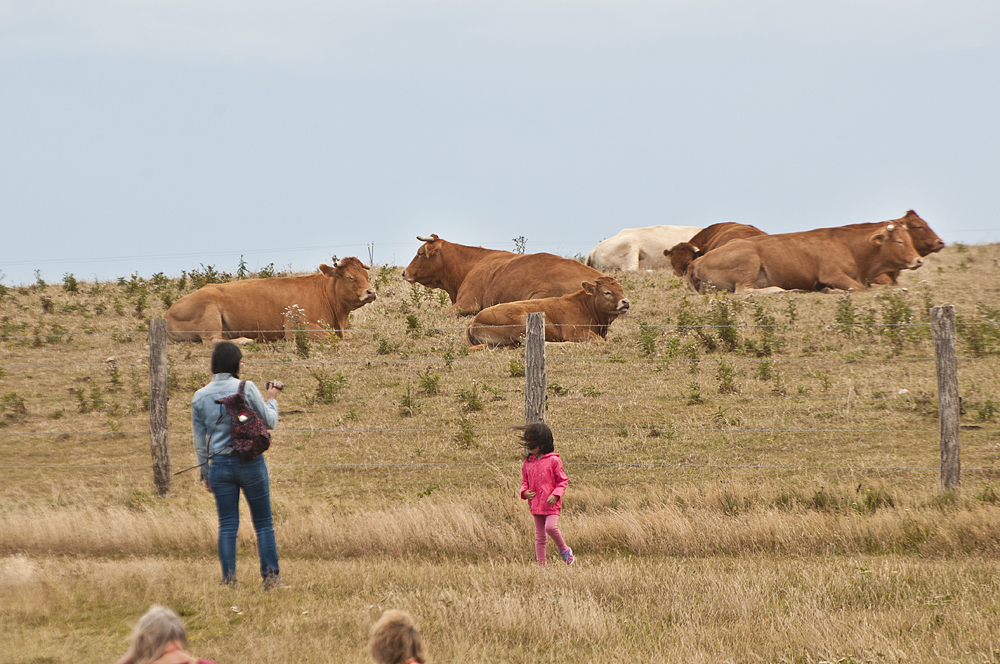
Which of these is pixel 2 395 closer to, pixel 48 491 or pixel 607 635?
pixel 48 491

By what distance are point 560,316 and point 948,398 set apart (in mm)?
7738

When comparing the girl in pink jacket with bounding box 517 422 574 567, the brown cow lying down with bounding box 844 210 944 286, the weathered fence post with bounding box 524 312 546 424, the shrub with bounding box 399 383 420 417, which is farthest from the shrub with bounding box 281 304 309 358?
the brown cow lying down with bounding box 844 210 944 286

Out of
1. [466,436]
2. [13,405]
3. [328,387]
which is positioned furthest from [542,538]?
[13,405]

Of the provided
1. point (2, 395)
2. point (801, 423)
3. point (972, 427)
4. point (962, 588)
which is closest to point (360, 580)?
point (962, 588)

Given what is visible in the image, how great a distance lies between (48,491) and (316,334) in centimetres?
686

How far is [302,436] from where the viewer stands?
36.6 feet

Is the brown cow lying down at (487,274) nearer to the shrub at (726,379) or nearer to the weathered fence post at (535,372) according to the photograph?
the shrub at (726,379)

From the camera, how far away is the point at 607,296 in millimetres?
14984

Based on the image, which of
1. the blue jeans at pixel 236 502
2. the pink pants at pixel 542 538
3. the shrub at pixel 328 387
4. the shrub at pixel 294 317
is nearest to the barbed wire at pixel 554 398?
the shrub at pixel 328 387

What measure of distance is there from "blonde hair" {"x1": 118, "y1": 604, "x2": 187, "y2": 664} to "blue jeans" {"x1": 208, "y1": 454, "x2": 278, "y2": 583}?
9.72 ft

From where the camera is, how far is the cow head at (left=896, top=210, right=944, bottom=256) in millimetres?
20016

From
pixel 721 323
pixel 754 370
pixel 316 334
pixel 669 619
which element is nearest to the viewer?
pixel 669 619

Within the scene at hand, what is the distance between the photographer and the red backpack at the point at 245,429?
20.6 ft

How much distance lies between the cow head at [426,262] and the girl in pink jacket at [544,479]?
43.5 ft
